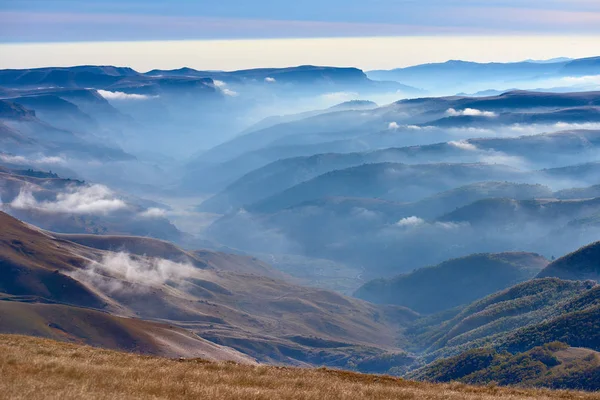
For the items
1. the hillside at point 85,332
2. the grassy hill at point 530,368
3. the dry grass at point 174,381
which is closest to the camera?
the dry grass at point 174,381

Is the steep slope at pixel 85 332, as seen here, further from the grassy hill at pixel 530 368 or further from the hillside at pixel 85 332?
the grassy hill at pixel 530 368

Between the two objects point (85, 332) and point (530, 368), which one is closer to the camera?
point (530, 368)

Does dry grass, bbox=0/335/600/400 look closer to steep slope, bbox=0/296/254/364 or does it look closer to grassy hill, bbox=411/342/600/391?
grassy hill, bbox=411/342/600/391

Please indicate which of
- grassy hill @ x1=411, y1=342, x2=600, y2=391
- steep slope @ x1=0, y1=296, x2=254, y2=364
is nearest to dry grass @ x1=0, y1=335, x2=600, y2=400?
grassy hill @ x1=411, y1=342, x2=600, y2=391

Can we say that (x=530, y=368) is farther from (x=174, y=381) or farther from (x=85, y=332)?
(x=174, y=381)

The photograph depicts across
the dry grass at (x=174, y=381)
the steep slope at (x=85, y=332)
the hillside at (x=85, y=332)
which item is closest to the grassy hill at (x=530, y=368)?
the steep slope at (x=85, y=332)

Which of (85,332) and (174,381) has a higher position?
(174,381)

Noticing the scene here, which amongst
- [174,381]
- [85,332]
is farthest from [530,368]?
[174,381]
